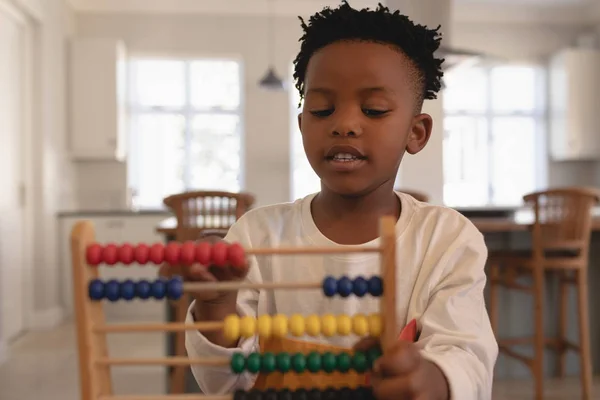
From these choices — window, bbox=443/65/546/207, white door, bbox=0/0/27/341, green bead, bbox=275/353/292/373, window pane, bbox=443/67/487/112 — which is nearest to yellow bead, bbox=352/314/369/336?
green bead, bbox=275/353/292/373

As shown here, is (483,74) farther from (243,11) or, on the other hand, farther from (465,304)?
(465,304)

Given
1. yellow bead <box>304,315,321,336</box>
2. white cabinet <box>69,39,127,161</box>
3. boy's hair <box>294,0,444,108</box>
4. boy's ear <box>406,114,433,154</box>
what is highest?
white cabinet <box>69,39,127,161</box>

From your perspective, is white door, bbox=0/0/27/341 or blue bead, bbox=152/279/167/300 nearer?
blue bead, bbox=152/279/167/300

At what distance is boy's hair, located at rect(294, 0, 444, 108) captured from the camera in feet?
3.07

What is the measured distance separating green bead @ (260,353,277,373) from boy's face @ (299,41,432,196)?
30cm

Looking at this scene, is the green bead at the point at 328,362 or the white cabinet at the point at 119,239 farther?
the white cabinet at the point at 119,239

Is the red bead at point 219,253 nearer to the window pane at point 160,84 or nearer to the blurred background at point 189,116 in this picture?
the blurred background at point 189,116

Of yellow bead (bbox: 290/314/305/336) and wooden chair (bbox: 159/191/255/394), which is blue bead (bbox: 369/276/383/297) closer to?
yellow bead (bbox: 290/314/305/336)

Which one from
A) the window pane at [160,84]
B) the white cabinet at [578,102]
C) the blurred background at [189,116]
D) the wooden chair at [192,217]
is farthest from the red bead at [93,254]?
the white cabinet at [578,102]

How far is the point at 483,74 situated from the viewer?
660 cm

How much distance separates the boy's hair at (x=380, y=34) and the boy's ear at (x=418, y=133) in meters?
0.03

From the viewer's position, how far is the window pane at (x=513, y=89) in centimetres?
659

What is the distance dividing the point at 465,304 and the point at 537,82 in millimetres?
6463

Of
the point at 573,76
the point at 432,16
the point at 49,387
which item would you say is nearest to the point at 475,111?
the point at 573,76
